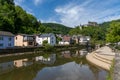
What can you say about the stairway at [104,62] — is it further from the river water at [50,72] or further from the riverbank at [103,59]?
the river water at [50,72]

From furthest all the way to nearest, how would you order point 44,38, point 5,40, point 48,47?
point 44,38 → point 48,47 → point 5,40

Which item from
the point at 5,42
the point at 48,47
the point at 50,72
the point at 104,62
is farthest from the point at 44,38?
the point at 50,72

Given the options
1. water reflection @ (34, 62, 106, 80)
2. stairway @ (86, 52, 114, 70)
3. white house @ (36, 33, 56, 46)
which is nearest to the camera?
water reflection @ (34, 62, 106, 80)

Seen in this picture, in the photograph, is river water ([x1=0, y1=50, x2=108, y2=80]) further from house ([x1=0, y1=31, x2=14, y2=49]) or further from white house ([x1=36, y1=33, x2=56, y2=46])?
white house ([x1=36, y1=33, x2=56, y2=46])

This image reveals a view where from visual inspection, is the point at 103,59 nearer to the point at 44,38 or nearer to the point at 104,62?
the point at 104,62

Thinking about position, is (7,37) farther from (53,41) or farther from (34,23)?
(34,23)

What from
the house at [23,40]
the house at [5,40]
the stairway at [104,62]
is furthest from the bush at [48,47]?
the stairway at [104,62]

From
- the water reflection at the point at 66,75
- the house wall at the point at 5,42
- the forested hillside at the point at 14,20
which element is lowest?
the water reflection at the point at 66,75

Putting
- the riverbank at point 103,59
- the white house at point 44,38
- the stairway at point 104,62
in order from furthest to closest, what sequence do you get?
the white house at point 44,38 < the riverbank at point 103,59 < the stairway at point 104,62

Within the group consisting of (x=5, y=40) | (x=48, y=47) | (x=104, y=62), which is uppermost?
(x=5, y=40)

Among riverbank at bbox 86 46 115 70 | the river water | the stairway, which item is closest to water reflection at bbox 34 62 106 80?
the river water

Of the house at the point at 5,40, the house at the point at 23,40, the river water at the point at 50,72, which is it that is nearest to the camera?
the river water at the point at 50,72

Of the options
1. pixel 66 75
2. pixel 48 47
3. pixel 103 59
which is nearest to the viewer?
pixel 66 75

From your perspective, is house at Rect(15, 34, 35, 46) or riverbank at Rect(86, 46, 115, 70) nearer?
riverbank at Rect(86, 46, 115, 70)
